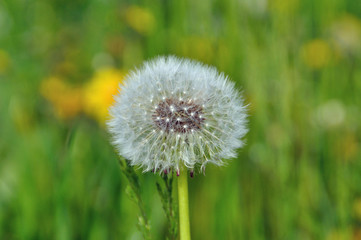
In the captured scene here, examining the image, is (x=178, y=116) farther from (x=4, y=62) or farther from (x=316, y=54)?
(x=4, y=62)

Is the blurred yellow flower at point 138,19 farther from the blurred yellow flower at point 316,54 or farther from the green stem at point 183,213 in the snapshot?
the green stem at point 183,213

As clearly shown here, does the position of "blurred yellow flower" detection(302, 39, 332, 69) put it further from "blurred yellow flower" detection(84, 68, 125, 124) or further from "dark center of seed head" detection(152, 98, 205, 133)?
"dark center of seed head" detection(152, 98, 205, 133)

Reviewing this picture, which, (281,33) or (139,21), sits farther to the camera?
(139,21)

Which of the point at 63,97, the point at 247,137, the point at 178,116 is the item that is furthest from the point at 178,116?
the point at 63,97

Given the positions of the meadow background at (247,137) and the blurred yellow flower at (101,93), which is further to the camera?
the blurred yellow flower at (101,93)

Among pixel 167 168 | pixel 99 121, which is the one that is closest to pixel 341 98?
pixel 99 121

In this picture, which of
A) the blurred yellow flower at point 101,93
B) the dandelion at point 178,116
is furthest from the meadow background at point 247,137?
the dandelion at point 178,116

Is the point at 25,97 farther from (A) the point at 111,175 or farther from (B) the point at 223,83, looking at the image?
(B) the point at 223,83
